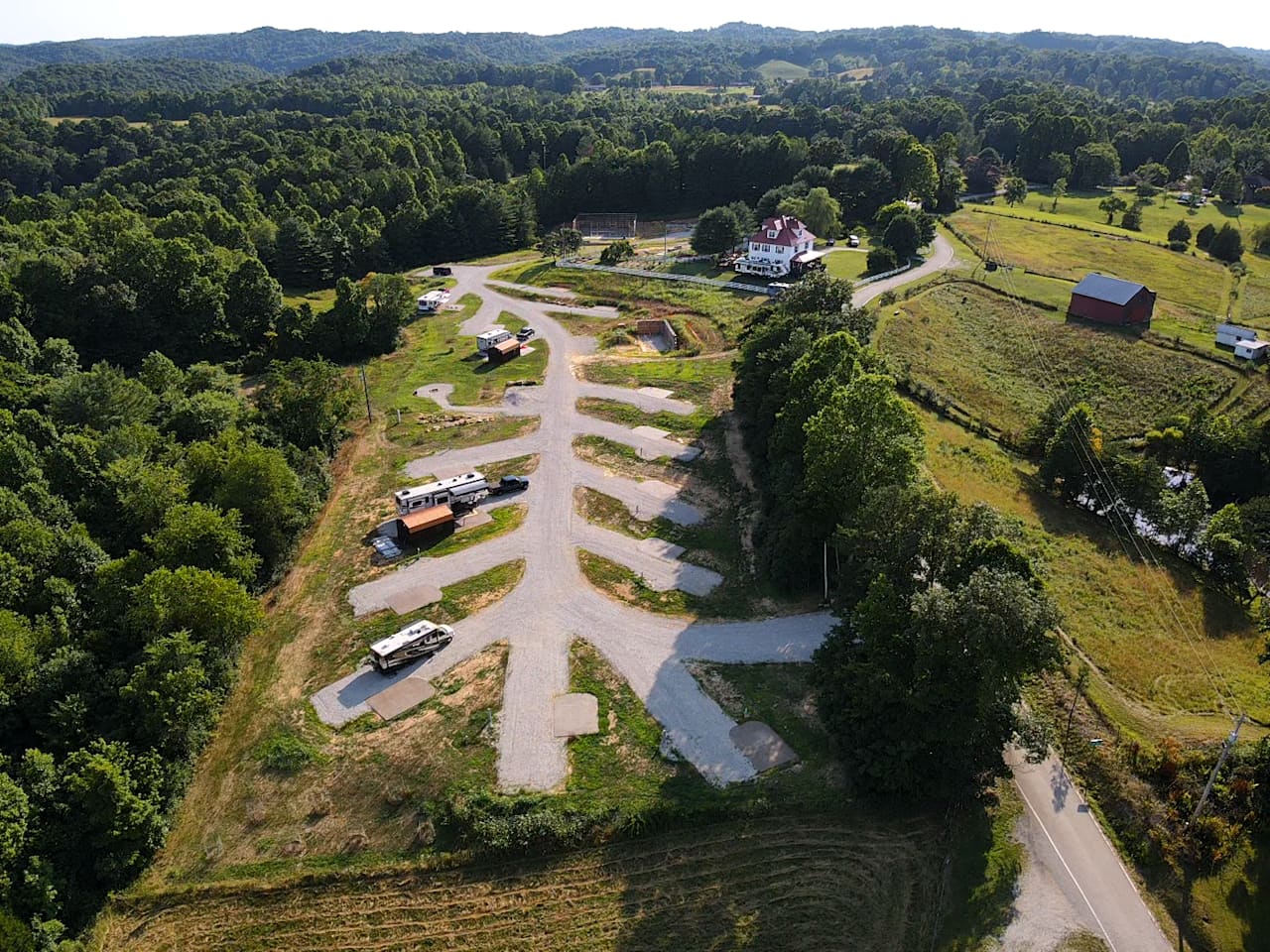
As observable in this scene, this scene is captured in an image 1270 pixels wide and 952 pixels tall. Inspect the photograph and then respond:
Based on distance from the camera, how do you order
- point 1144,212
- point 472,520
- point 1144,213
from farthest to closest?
point 1144,212 → point 1144,213 → point 472,520

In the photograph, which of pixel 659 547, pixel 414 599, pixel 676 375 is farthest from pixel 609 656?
pixel 676 375

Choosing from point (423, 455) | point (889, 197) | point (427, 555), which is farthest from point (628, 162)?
point (427, 555)

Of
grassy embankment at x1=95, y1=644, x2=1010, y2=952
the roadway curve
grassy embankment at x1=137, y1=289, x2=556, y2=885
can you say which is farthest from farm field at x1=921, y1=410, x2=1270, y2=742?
grassy embankment at x1=137, y1=289, x2=556, y2=885

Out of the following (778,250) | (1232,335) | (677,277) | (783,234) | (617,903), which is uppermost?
(783,234)

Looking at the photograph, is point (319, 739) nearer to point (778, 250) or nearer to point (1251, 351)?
point (778, 250)

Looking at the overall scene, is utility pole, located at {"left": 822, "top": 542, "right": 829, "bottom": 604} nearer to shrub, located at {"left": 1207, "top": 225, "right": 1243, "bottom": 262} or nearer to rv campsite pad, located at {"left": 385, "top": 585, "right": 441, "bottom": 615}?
rv campsite pad, located at {"left": 385, "top": 585, "right": 441, "bottom": 615}

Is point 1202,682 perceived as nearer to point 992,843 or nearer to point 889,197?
point 992,843
